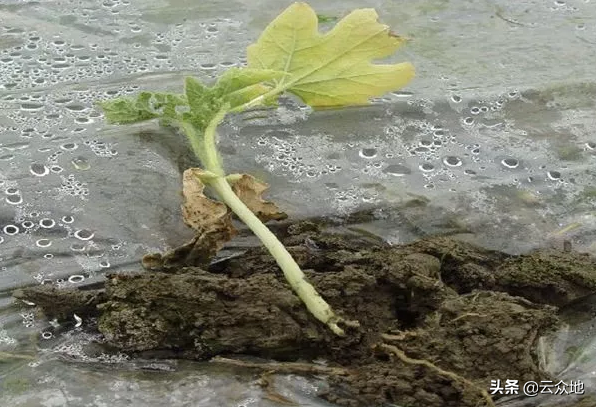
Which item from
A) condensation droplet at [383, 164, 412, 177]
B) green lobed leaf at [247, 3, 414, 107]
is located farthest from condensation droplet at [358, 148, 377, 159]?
green lobed leaf at [247, 3, 414, 107]

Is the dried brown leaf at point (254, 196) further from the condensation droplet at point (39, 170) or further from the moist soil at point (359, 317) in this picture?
the condensation droplet at point (39, 170)

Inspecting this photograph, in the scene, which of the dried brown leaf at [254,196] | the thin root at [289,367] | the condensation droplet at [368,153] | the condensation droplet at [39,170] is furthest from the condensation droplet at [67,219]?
the condensation droplet at [368,153]

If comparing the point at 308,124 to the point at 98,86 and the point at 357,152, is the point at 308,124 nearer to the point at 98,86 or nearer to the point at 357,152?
the point at 357,152

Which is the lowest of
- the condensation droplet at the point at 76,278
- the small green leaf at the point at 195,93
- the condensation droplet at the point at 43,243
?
the condensation droplet at the point at 76,278

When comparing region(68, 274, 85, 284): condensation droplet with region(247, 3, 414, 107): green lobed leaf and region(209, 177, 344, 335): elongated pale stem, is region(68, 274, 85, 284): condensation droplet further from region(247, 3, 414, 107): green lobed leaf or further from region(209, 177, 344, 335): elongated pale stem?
region(247, 3, 414, 107): green lobed leaf

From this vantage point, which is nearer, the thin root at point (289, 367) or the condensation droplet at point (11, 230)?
the thin root at point (289, 367)

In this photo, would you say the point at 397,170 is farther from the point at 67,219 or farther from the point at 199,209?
the point at 67,219

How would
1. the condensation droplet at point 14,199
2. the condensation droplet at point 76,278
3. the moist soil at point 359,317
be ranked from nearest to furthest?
1. the moist soil at point 359,317
2. the condensation droplet at point 76,278
3. the condensation droplet at point 14,199
